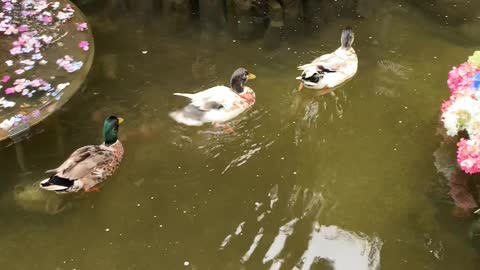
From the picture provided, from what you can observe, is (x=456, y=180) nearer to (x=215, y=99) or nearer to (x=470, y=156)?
(x=470, y=156)

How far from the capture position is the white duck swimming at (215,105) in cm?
445

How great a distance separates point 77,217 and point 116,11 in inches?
121

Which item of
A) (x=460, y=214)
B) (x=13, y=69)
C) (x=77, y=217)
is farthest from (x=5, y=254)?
(x=460, y=214)

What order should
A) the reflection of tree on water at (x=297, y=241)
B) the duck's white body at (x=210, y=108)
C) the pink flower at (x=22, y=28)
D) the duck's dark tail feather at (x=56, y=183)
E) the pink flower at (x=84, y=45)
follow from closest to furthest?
the reflection of tree on water at (x=297, y=241) → the duck's dark tail feather at (x=56, y=183) → the duck's white body at (x=210, y=108) → the pink flower at (x=84, y=45) → the pink flower at (x=22, y=28)

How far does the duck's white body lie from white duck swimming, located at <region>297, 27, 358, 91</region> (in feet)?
2.26

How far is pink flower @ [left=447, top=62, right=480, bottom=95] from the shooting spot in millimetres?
4198

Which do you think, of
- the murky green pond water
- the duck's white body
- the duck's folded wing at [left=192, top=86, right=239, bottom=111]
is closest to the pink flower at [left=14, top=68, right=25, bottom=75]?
the murky green pond water

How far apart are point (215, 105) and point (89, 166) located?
1.19 meters

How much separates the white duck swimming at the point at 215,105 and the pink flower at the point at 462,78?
1.76 meters

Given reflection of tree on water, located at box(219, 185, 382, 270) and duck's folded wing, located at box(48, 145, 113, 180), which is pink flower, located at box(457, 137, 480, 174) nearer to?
reflection of tree on water, located at box(219, 185, 382, 270)

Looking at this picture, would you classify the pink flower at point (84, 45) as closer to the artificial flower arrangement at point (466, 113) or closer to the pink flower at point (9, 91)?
the pink flower at point (9, 91)

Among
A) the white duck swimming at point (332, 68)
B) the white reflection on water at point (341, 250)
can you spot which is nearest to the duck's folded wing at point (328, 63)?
the white duck swimming at point (332, 68)

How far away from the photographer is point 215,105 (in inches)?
175

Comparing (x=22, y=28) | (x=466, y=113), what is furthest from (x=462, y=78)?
(x=22, y=28)
